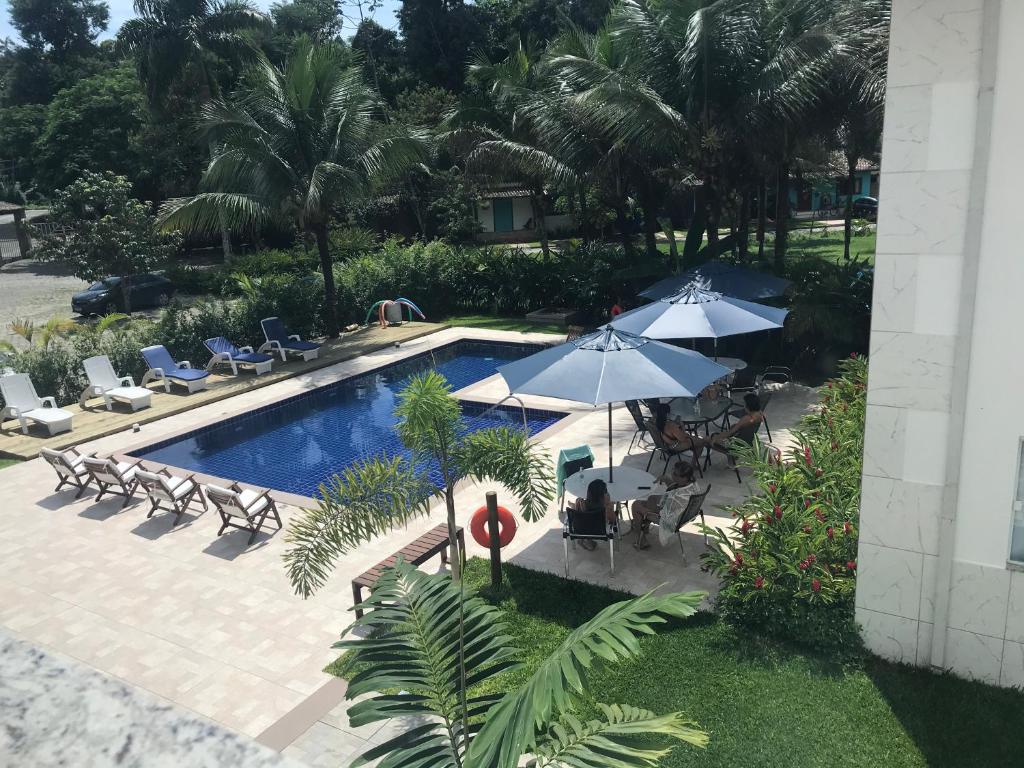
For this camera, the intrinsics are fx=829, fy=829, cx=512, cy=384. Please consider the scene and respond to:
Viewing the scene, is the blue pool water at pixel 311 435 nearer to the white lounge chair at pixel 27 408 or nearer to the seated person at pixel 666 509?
the white lounge chair at pixel 27 408

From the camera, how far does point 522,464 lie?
8023 millimetres

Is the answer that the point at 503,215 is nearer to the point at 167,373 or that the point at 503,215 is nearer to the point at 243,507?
the point at 167,373

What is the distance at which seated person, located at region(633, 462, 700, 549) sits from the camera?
8.80 metres

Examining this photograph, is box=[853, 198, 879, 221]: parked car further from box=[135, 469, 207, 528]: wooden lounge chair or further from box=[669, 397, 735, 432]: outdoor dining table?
box=[135, 469, 207, 528]: wooden lounge chair

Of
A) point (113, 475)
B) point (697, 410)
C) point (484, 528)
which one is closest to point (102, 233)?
point (113, 475)

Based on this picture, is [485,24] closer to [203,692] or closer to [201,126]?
[201,126]

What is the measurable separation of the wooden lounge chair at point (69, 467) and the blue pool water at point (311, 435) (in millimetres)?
1662

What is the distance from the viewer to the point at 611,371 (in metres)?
9.19

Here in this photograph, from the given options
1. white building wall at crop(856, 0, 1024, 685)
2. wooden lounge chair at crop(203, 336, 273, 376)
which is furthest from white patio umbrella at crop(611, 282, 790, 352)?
wooden lounge chair at crop(203, 336, 273, 376)

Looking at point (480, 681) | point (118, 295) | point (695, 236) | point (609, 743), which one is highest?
point (695, 236)

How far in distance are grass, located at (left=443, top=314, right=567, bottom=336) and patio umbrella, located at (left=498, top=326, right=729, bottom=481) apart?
465 inches

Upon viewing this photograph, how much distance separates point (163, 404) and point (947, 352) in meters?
14.3

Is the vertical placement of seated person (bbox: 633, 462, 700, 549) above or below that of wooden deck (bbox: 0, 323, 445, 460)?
above

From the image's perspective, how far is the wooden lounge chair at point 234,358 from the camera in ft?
60.2
